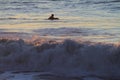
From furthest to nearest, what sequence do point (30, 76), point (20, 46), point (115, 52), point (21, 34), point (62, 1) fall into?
point (62, 1), point (21, 34), point (20, 46), point (115, 52), point (30, 76)

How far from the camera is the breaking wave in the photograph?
10.7m

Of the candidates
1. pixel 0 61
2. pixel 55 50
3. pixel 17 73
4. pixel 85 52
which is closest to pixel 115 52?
pixel 85 52

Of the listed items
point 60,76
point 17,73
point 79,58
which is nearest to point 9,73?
point 17,73

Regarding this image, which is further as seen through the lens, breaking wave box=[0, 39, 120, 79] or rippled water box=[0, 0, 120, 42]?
rippled water box=[0, 0, 120, 42]

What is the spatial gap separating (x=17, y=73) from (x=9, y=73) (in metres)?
0.21

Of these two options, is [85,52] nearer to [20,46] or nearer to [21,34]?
[20,46]

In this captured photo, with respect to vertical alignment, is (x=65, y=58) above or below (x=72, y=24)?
below

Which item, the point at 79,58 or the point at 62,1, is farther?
the point at 62,1

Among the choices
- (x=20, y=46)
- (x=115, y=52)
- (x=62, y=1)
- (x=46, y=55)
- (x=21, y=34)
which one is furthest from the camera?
(x=62, y=1)

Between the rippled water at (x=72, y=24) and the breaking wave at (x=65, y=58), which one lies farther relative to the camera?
the rippled water at (x=72, y=24)

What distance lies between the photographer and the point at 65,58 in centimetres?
1146

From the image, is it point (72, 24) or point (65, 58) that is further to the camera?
point (72, 24)

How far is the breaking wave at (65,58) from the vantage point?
35.1ft

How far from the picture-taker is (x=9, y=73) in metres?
10.4
